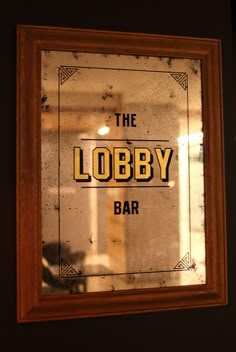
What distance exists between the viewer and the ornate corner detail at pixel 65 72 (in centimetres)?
201

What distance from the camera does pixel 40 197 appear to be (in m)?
1.96

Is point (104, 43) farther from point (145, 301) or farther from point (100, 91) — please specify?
point (145, 301)

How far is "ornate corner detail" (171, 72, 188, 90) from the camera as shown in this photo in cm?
216

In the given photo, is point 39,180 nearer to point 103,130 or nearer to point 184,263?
point 103,130

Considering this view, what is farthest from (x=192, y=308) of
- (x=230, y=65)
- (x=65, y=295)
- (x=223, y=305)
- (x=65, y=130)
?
(x=230, y=65)

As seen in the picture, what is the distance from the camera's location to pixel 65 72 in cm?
202

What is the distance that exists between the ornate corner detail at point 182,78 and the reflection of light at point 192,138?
0.22 metres

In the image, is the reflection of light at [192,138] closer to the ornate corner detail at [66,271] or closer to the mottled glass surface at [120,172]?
the mottled glass surface at [120,172]

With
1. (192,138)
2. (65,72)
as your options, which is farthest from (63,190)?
(192,138)

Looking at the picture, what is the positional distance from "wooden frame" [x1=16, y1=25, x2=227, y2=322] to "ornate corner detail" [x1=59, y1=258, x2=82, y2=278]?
9cm

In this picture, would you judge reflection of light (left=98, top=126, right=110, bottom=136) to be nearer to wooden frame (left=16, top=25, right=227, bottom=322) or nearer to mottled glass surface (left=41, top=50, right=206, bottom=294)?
mottled glass surface (left=41, top=50, right=206, bottom=294)

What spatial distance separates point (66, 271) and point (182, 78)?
3.35 ft
